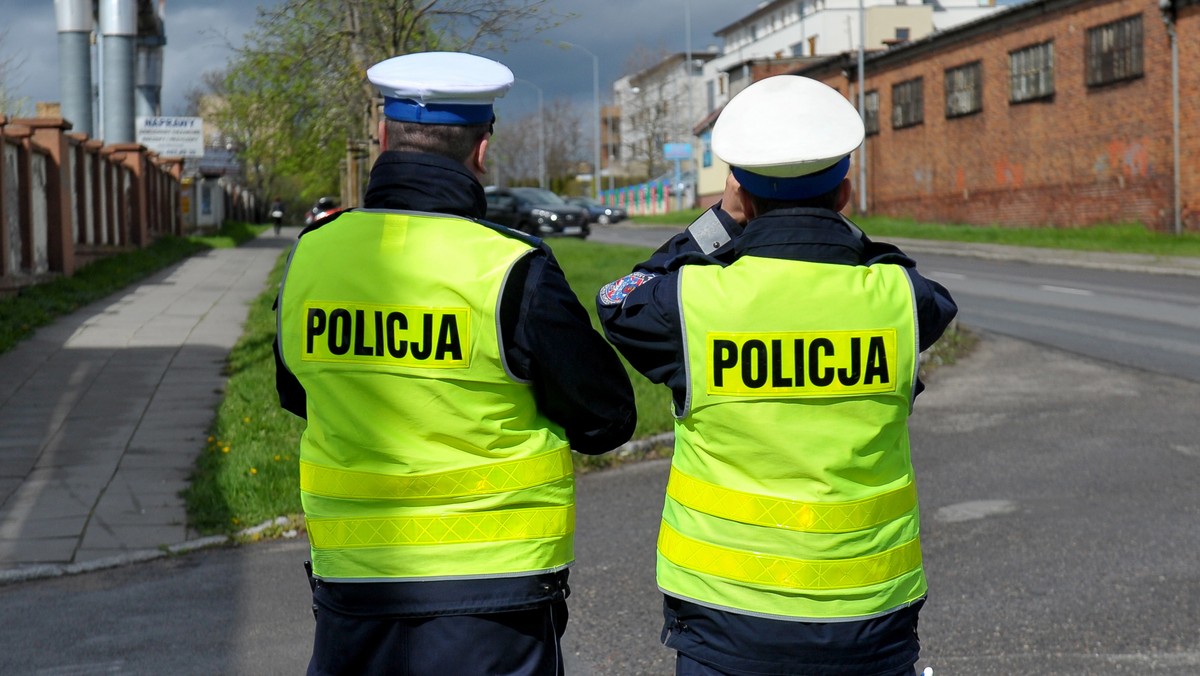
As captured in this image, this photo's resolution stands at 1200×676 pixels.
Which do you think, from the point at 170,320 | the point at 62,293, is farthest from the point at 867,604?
the point at 62,293

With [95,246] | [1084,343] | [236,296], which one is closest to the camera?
[1084,343]

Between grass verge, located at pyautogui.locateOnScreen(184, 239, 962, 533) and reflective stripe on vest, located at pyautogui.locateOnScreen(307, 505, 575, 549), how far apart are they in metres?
3.99

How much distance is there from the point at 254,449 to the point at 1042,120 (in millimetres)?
30833

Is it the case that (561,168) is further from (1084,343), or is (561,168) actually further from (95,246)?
(1084,343)

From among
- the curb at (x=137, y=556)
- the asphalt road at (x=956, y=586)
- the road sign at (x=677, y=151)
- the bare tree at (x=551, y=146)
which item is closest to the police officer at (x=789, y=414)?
the asphalt road at (x=956, y=586)

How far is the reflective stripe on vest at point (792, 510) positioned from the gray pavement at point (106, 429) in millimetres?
4663

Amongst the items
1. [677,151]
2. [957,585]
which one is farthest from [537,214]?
[957,585]

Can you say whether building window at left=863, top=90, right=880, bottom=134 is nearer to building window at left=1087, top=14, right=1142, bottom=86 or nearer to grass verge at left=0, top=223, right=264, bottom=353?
building window at left=1087, top=14, right=1142, bottom=86

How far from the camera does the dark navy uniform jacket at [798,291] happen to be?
2498 millimetres

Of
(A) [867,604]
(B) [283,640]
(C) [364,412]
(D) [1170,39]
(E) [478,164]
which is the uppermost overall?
(D) [1170,39]

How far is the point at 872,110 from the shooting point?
46.1 meters

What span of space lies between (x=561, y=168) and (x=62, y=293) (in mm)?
83075

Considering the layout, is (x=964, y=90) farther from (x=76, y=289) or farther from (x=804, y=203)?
(x=804, y=203)

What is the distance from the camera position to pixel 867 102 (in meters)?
46.8
